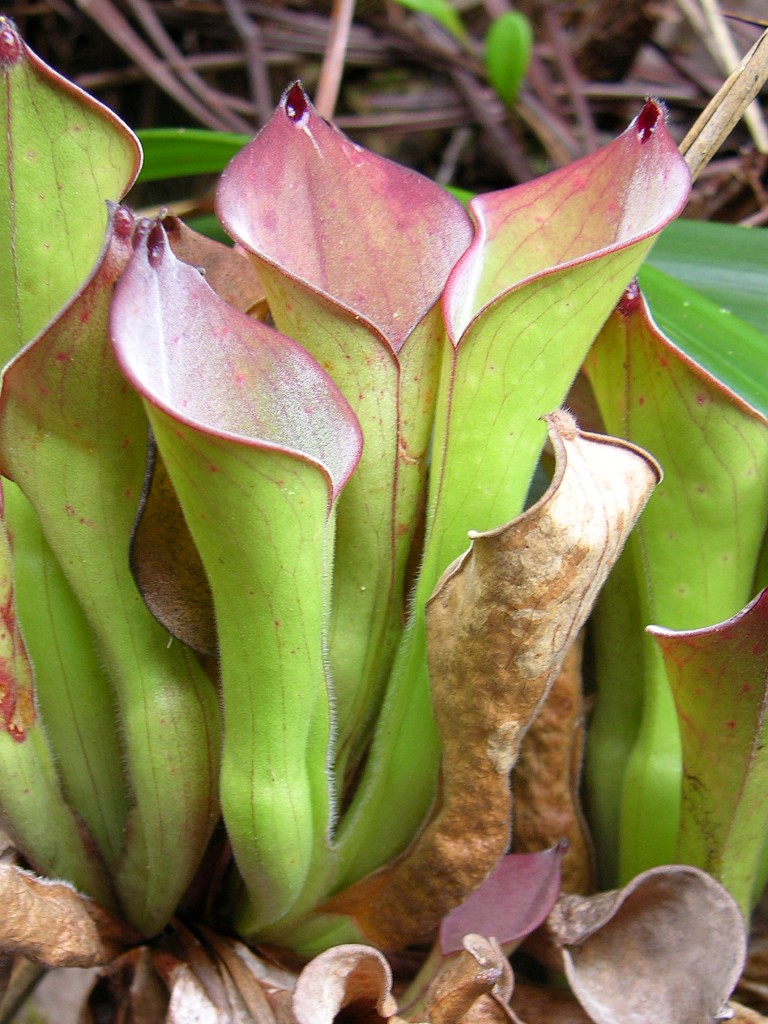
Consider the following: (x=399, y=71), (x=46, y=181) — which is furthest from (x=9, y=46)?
(x=399, y=71)

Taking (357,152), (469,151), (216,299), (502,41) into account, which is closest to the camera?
(216,299)

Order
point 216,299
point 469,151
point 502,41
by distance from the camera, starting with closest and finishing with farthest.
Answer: point 216,299, point 502,41, point 469,151

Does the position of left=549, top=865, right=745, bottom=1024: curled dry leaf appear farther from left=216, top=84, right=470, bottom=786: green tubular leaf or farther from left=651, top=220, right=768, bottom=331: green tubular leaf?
left=651, top=220, right=768, bottom=331: green tubular leaf

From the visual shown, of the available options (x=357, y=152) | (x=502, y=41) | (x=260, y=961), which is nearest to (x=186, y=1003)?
(x=260, y=961)

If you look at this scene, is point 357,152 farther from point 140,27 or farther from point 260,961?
point 140,27

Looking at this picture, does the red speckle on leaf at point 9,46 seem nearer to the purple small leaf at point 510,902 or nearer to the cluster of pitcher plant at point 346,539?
the cluster of pitcher plant at point 346,539

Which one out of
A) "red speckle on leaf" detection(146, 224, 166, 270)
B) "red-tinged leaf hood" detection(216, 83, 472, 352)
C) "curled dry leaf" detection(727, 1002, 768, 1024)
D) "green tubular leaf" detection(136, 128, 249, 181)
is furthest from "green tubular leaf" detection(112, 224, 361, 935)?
"green tubular leaf" detection(136, 128, 249, 181)

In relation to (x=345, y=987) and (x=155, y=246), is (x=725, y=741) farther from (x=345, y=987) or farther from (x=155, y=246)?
(x=155, y=246)

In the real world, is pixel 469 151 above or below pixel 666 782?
above
